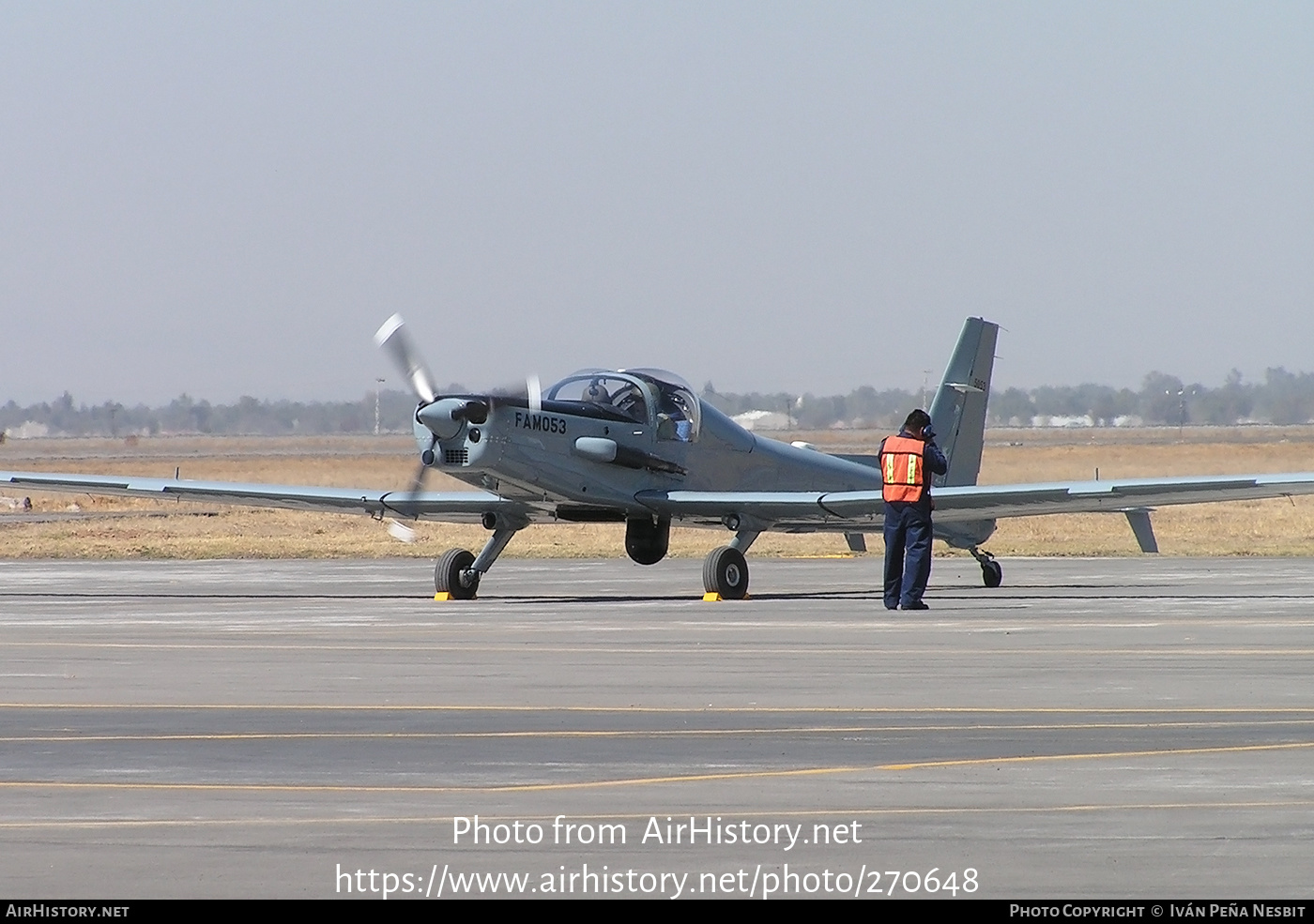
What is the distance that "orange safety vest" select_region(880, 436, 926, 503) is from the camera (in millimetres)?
19719

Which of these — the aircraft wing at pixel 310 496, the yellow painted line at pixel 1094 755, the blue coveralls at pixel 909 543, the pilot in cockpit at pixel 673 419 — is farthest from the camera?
the aircraft wing at pixel 310 496

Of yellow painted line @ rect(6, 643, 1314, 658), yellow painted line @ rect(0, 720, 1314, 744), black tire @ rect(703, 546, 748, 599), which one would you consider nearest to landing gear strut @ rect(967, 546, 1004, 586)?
black tire @ rect(703, 546, 748, 599)

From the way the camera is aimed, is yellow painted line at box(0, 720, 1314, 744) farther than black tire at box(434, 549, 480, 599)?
No

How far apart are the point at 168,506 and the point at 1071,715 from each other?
4863cm

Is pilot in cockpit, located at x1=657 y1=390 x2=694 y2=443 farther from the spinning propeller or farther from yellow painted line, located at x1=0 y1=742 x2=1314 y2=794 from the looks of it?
yellow painted line, located at x1=0 y1=742 x2=1314 y2=794

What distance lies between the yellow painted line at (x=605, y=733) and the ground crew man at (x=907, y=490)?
9445 mm

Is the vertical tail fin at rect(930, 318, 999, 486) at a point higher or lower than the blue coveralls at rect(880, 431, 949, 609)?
higher

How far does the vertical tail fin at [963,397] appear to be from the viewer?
27312 mm

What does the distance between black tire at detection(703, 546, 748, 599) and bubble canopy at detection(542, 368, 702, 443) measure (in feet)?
6.35

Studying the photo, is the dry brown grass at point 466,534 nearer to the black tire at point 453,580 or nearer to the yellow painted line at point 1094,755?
the black tire at point 453,580

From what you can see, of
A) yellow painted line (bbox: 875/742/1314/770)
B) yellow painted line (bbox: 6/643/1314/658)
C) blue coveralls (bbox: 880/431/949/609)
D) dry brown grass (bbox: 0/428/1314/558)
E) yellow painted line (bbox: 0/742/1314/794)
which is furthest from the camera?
dry brown grass (bbox: 0/428/1314/558)

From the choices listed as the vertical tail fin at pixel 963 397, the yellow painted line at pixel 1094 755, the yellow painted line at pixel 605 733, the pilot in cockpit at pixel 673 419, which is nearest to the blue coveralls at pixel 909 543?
the pilot in cockpit at pixel 673 419

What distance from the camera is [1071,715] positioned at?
10.2 metres
